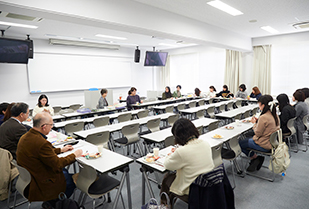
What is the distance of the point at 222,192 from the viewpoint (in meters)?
1.87

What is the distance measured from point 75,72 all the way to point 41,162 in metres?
8.10

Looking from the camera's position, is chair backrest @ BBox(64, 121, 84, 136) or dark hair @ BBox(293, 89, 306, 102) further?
dark hair @ BBox(293, 89, 306, 102)

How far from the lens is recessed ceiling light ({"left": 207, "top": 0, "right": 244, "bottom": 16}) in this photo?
15.2 feet

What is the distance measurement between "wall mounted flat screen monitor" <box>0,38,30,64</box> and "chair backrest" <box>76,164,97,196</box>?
6.04 m

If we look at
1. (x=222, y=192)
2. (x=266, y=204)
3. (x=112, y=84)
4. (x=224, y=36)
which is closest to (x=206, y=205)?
(x=222, y=192)

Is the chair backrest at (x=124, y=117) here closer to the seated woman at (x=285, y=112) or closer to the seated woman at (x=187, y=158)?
the seated woman at (x=187, y=158)

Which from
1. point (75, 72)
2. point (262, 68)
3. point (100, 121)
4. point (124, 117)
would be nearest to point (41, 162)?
point (100, 121)

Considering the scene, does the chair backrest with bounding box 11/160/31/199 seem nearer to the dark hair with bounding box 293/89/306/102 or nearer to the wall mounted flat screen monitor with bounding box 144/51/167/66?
the dark hair with bounding box 293/89/306/102

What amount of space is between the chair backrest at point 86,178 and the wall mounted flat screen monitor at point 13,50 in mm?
6036

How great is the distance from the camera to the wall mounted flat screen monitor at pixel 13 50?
20.5 ft

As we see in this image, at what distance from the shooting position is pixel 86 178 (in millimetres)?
2238

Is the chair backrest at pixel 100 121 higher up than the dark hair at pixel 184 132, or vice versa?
the dark hair at pixel 184 132

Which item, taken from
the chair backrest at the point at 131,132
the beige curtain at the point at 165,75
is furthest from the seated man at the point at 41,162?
the beige curtain at the point at 165,75

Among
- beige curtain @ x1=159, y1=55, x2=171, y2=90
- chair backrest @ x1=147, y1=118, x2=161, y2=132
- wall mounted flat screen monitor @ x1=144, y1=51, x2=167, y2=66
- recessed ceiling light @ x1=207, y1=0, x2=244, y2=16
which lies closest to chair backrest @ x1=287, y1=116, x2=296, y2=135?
chair backrest @ x1=147, y1=118, x2=161, y2=132
